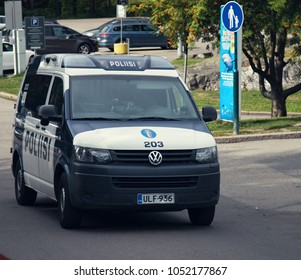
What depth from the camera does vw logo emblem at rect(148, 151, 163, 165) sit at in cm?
1248

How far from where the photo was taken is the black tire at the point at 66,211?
12773 mm

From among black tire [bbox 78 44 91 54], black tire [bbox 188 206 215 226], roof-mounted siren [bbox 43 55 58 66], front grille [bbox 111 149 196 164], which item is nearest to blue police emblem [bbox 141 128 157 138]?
front grille [bbox 111 149 196 164]

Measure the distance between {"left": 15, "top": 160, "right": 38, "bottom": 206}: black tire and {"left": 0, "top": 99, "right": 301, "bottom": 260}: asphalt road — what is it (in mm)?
118

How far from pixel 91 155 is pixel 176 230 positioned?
1356mm

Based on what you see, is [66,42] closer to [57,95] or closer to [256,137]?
[256,137]

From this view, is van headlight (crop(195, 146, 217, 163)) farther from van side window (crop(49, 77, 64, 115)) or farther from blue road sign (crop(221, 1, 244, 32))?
blue road sign (crop(221, 1, 244, 32))

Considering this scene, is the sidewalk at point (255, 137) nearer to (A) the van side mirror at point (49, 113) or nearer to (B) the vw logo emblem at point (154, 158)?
(A) the van side mirror at point (49, 113)

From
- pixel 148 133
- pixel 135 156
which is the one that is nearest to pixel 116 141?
pixel 135 156

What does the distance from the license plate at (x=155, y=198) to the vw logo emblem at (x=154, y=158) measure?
35 centimetres

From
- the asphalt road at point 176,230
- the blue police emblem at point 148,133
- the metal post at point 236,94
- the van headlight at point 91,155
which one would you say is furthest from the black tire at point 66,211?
the metal post at point 236,94

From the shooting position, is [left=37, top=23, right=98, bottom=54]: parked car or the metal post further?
[left=37, top=23, right=98, bottom=54]: parked car

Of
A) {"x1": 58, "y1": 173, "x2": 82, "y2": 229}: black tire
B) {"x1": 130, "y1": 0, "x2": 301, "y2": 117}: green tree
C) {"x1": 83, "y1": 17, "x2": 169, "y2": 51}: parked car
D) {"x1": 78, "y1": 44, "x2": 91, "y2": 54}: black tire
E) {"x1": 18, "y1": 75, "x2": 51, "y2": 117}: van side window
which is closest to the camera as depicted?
{"x1": 58, "y1": 173, "x2": 82, "y2": 229}: black tire

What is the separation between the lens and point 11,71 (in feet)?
156

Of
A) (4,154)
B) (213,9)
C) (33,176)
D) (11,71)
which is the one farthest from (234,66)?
(11,71)
